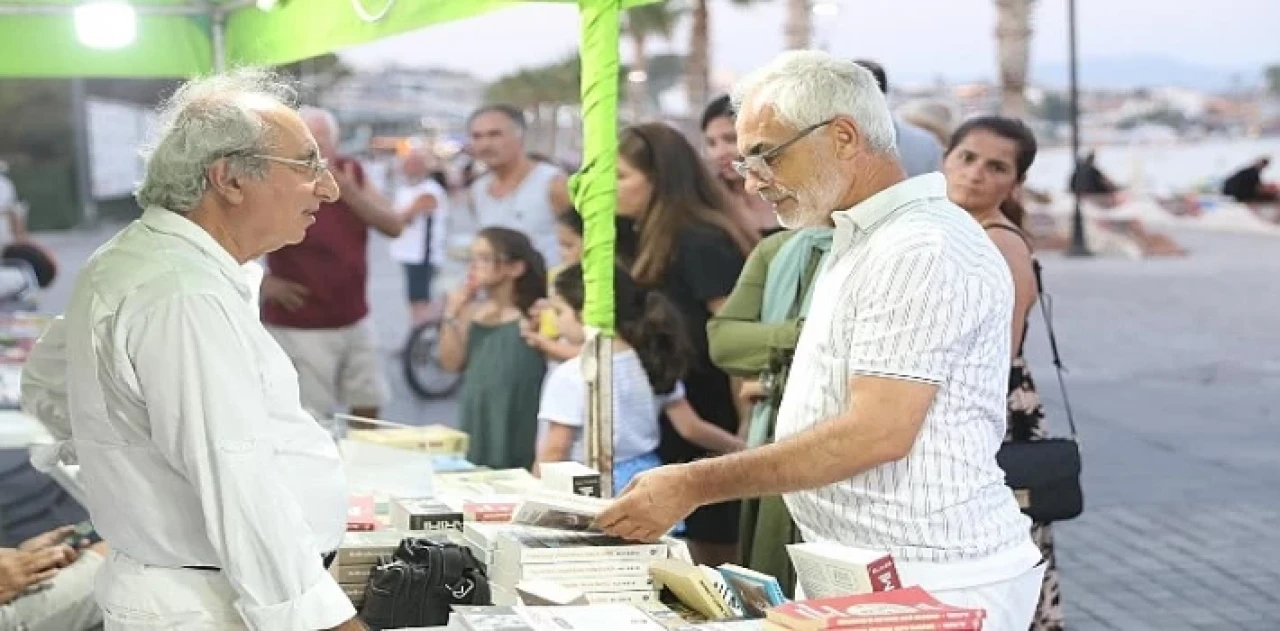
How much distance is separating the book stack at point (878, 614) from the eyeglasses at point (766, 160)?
2.52ft

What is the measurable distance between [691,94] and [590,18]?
24.6m

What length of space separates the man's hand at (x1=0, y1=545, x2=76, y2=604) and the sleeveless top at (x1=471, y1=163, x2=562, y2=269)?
2936 millimetres

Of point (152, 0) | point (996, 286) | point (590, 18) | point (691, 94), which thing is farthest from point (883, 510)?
point (691, 94)

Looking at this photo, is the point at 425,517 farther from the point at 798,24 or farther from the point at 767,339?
the point at 798,24

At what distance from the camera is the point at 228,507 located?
2.38 m

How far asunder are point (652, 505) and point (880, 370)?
47 centimetres

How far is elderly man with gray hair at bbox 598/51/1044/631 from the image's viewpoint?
2.56 meters

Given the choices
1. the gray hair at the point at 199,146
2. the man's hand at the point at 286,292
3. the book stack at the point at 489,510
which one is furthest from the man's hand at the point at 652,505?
the man's hand at the point at 286,292

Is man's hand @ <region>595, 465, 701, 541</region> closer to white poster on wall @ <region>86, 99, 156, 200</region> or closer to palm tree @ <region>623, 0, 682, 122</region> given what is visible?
white poster on wall @ <region>86, 99, 156, 200</region>

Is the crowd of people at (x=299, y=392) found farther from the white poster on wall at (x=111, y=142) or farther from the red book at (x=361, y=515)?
the white poster on wall at (x=111, y=142)

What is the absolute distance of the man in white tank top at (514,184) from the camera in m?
6.79

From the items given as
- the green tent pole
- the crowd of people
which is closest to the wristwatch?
the green tent pole

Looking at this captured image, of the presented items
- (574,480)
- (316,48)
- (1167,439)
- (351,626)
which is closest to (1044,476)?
(574,480)

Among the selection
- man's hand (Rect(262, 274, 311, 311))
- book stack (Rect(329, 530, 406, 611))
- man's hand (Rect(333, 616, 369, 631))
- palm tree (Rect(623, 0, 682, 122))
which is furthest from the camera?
palm tree (Rect(623, 0, 682, 122))
